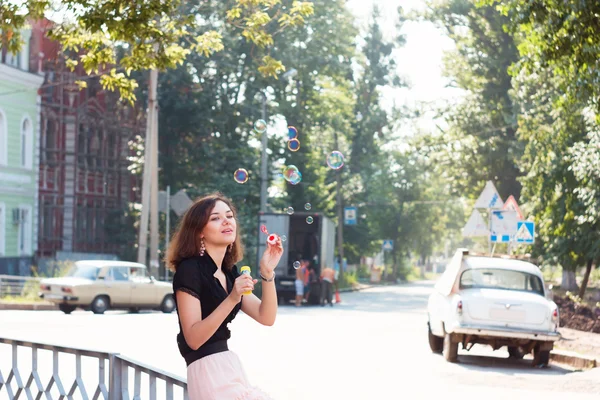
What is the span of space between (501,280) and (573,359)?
1.65 m

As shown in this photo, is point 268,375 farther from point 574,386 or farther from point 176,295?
point 176,295

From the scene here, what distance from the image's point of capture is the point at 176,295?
17.5 ft

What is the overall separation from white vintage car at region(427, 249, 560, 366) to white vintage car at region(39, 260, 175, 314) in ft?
45.6

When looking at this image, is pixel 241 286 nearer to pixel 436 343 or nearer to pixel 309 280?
pixel 436 343

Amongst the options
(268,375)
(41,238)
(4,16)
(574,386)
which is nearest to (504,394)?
(574,386)

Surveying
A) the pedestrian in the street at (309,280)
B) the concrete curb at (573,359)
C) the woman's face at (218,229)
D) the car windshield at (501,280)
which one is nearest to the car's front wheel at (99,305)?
the pedestrian in the street at (309,280)

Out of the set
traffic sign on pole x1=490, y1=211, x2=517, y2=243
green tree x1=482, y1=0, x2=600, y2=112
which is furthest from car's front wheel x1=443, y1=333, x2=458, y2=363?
traffic sign on pole x1=490, y1=211, x2=517, y2=243

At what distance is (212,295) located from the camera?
5438mm

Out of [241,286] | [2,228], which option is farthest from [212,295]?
[2,228]

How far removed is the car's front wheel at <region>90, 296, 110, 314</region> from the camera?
31.5 meters

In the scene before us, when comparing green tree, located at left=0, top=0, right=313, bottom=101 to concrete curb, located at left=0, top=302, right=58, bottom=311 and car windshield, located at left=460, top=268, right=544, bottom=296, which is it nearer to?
car windshield, located at left=460, top=268, right=544, bottom=296

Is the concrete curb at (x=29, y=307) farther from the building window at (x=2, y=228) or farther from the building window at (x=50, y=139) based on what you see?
the building window at (x=50, y=139)

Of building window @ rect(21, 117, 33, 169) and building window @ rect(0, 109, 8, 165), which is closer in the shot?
building window @ rect(0, 109, 8, 165)

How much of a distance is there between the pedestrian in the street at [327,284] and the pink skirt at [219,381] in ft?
117
